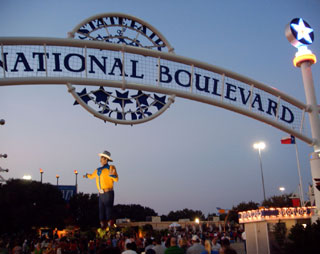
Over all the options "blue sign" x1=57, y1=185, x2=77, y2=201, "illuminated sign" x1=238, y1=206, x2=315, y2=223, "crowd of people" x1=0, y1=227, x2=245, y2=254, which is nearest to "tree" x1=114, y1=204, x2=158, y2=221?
"blue sign" x1=57, y1=185, x2=77, y2=201

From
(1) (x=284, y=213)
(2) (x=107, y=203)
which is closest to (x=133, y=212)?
(1) (x=284, y=213)

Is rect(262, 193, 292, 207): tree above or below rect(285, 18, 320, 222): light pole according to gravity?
below

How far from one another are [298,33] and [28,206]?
35.7 m

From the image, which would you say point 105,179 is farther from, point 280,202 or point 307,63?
point 280,202

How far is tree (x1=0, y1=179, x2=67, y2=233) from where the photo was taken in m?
39.7

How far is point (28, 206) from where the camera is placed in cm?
4097

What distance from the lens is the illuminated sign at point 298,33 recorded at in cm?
1448

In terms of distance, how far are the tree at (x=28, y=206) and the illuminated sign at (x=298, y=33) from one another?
1364 inches

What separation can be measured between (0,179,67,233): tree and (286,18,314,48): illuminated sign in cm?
3465

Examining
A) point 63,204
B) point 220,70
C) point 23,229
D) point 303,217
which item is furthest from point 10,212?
point 220,70

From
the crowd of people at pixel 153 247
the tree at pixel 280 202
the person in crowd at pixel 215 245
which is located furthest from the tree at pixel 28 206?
the person in crowd at pixel 215 245

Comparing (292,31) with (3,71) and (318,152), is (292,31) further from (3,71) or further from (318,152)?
(3,71)

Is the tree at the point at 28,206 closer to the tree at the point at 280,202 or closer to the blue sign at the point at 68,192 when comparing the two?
the blue sign at the point at 68,192

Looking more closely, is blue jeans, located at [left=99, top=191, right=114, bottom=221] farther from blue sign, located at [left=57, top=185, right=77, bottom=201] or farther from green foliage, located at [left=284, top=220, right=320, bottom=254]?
blue sign, located at [left=57, top=185, right=77, bottom=201]
